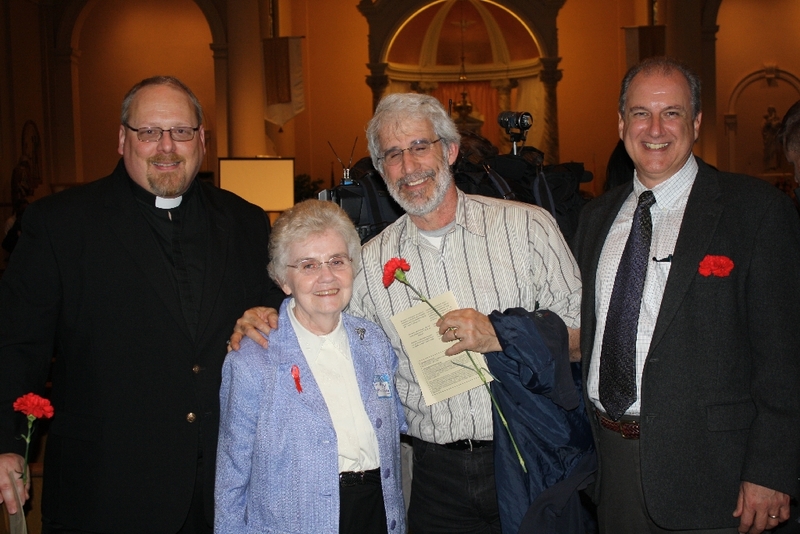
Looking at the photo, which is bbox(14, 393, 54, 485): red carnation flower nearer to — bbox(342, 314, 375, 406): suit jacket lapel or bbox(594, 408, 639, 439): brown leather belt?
bbox(342, 314, 375, 406): suit jacket lapel

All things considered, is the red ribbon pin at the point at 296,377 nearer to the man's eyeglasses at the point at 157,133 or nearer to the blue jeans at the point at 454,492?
the blue jeans at the point at 454,492

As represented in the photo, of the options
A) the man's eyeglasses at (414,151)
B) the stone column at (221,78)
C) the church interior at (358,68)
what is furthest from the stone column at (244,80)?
the man's eyeglasses at (414,151)

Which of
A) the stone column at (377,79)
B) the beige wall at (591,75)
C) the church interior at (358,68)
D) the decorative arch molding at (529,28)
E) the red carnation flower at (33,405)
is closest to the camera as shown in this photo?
the red carnation flower at (33,405)

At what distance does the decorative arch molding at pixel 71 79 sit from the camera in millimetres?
13828

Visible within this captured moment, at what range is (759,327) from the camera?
7.32ft

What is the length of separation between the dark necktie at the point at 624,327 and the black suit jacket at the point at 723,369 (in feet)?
0.25

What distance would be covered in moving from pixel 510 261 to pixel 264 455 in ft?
3.35

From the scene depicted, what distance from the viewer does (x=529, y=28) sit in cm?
1527

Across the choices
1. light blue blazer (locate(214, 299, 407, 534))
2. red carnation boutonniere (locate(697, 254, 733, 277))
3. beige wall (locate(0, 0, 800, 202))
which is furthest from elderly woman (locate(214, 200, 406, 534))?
beige wall (locate(0, 0, 800, 202))

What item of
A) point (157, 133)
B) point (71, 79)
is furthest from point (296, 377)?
point (71, 79)

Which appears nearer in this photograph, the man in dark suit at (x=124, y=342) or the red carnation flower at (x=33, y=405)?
the red carnation flower at (x=33, y=405)

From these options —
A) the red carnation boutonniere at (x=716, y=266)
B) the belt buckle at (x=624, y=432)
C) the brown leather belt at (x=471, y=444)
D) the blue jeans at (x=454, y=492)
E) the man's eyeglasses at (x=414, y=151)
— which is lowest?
the blue jeans at (x=454, y=492)

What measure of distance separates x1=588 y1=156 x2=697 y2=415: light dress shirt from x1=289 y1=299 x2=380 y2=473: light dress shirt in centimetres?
76

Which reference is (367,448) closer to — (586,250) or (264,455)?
(264,455)
